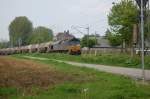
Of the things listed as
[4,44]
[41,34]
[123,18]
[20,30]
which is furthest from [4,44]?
[123,18]

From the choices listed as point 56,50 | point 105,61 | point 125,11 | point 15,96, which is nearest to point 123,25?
point 125,11

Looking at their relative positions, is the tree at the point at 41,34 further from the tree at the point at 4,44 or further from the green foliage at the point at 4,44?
the tree at the point at 4,44

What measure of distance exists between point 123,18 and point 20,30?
95.4 m

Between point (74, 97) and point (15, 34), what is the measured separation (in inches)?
5437

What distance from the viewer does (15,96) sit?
42.7ft

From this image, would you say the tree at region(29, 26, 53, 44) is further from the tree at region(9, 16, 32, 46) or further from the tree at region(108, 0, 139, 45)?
the tree at region(108, 0, 139, 45)

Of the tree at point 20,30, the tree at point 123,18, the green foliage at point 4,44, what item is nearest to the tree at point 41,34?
the tree at point 20,30

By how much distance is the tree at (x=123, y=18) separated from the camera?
56.5 m

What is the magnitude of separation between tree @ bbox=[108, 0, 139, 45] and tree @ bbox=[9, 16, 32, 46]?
86.4 metres

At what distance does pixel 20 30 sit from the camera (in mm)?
149375

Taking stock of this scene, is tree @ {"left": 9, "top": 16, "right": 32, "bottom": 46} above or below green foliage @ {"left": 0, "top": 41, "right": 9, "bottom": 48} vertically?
above

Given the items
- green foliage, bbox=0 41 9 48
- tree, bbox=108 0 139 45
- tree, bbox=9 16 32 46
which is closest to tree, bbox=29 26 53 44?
tree, bbox=9 16 32 46

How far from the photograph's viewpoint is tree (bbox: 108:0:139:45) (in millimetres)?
56500

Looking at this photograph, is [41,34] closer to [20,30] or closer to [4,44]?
[20,30]
